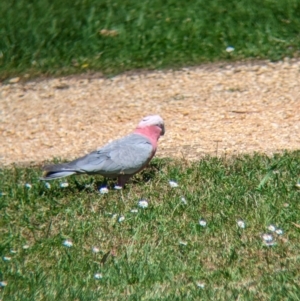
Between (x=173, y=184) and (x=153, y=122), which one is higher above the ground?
(x=153, y=122)

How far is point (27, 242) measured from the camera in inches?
188

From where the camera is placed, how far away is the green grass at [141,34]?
301 inches

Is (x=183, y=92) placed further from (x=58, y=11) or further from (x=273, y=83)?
(x=58, y=11)

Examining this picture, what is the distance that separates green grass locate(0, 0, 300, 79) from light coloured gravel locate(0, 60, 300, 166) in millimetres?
232

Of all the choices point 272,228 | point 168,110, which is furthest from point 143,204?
point 168,110

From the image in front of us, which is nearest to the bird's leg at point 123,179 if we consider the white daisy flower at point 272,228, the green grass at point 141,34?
the white daisy flower at point 272,228

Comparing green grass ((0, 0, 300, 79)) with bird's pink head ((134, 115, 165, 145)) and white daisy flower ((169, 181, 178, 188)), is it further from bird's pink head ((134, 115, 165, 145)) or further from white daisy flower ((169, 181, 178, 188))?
white daisy flower ((169, 181, 178, 188))

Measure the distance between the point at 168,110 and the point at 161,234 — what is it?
219cm

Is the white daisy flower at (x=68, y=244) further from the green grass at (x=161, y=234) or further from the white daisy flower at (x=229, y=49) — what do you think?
the white daisy flower at (x=229, y=49)

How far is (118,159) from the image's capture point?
16.8ft

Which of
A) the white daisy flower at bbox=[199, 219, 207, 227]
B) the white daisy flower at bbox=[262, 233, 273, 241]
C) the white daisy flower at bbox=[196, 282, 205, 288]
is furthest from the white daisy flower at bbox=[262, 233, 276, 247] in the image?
the white daisy flower at bbox=[196, 282, 205, 288]

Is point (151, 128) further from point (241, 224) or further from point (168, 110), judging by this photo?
point (168, 110)

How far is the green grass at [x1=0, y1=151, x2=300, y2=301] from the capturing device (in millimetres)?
4125

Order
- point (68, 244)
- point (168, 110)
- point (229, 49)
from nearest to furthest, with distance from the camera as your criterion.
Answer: point (68, 244) < point (168, 110) < point (229, 49)
